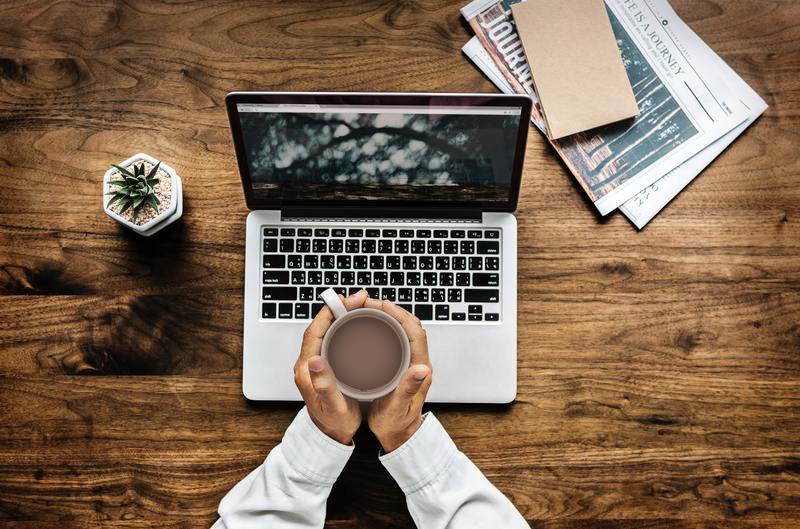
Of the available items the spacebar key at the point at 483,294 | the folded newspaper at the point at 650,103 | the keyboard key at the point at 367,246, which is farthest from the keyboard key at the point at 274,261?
the folded newspaper at the point at 650,103

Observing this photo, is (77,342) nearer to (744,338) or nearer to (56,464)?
(56,464)

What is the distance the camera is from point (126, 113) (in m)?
0.98

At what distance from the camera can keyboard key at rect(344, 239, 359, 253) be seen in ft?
2.99

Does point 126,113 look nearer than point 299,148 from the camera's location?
No

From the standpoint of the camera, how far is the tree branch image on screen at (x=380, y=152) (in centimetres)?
80

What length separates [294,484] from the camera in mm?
864

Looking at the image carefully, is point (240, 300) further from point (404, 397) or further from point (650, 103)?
point (650, 103)

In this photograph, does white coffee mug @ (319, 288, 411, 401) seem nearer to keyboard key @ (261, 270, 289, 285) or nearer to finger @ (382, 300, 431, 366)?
finger @ (382, 300, 431, 366)

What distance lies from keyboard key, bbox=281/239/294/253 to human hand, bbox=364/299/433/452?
0.16 m

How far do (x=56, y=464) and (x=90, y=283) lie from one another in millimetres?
274

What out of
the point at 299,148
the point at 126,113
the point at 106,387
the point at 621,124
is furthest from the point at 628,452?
the point at 126,113

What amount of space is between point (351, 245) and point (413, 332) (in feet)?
0.57

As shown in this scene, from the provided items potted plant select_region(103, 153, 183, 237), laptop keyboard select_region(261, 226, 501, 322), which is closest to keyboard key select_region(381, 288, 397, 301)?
laptop keyboard select_region(261, 226, 501, 322)

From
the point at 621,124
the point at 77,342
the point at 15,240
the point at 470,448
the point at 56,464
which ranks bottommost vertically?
the point at 470,448
